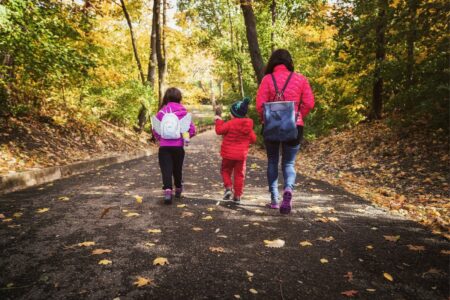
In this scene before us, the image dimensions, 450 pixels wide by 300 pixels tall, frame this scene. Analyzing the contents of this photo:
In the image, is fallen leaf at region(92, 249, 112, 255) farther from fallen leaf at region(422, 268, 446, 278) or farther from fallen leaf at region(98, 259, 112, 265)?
fallen leaf at region(422, 268, 446, 278)

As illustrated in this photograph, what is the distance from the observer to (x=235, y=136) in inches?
206

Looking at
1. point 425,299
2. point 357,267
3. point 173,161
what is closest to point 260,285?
point 357,267

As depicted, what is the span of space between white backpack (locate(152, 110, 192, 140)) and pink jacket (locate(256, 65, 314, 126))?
1282 mm

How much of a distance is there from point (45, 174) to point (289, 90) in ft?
17.6

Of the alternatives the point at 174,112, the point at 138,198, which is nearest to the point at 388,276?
the point at 174,112

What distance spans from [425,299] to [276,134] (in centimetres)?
248

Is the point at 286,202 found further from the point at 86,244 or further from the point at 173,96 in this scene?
the point at 86,244

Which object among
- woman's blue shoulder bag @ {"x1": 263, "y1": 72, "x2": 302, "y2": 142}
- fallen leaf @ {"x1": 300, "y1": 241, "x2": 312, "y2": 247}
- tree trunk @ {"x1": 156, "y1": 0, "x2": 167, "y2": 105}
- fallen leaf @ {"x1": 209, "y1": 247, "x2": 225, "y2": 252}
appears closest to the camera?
fallen leaf @ {"x1": 209, "y1": 247, "x2": 225, "y2": 252}

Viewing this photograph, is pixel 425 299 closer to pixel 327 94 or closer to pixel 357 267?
pixel 357 267

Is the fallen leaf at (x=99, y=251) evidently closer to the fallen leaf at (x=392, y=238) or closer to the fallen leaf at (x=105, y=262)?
the fallen leaf at (x=105, y=262)

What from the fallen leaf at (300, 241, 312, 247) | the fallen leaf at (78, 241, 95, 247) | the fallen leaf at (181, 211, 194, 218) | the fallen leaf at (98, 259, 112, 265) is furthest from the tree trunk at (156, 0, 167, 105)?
the fallen leaf at (98, 259, 112, 265)

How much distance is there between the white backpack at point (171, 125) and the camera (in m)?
5.14

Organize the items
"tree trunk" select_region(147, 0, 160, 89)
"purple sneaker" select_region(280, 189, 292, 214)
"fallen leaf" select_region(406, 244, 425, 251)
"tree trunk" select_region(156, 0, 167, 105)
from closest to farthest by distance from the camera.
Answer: "fallen leaf" select_region(406, 244, 425, 251) → "purple sneaker" select_region(280, 189, 292, 214) → "tree trunk" select_region(147, 0, 160, 89) → "tree trunk" select_region(156, 0, 167, 105)

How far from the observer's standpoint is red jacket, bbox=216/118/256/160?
17.0 ft
